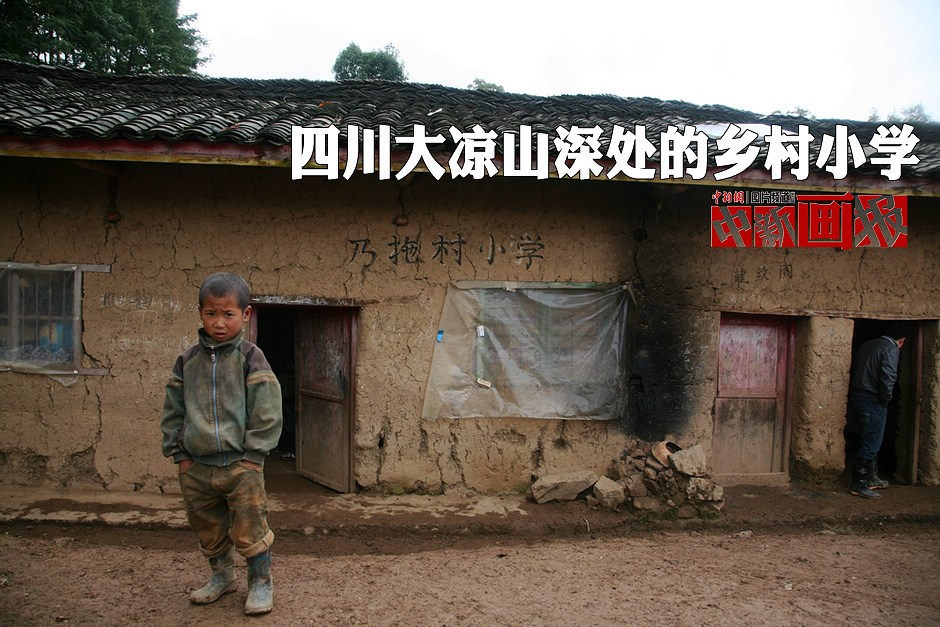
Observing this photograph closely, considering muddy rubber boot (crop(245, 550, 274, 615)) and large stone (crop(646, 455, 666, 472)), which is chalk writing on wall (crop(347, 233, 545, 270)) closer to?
large stone (crop(646, 455, 666, 472))

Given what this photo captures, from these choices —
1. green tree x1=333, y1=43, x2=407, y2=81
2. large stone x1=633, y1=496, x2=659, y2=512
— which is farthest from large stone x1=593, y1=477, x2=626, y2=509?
green tree x1=333, y1=43, x2=407, y2=81

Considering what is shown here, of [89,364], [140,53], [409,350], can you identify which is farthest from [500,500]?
[140,53]

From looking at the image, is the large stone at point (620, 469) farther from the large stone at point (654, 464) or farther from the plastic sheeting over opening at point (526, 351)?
the plastic sheeting over opening at point (526, 351)

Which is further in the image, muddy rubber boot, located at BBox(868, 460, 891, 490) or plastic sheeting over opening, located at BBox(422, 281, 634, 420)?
muddy rubber boot, located at BBox(868, 460, 891, 490)

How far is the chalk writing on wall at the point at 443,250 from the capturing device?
17.3ft

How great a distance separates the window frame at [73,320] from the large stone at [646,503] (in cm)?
501

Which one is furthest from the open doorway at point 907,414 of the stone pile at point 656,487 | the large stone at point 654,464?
the large stone at point 654,464

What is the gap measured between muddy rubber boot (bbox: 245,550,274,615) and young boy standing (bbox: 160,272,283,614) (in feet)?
0.46

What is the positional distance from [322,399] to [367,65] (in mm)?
18376

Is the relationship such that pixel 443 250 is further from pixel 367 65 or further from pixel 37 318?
pixel 367 65

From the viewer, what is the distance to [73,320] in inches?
203

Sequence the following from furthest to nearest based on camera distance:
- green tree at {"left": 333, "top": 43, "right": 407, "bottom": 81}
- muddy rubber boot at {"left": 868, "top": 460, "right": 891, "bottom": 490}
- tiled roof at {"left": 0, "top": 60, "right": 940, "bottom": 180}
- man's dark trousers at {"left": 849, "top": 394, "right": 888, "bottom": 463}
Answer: green tree at {"left": 333, "top": 43, "right": 407, "bottom": 81} < muddy rubber boot at {"left": 868, "top": 460, "right": 891, "bottom": 490} < man's dark trousers at {"left": 849, "top": 394, "right": 888, "bottom": 463} < tiled roof at {"left": 0, "top": 60, "right": 940, "bottom": 180}

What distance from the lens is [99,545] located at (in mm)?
4352

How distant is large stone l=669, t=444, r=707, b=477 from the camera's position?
5.07 metres
